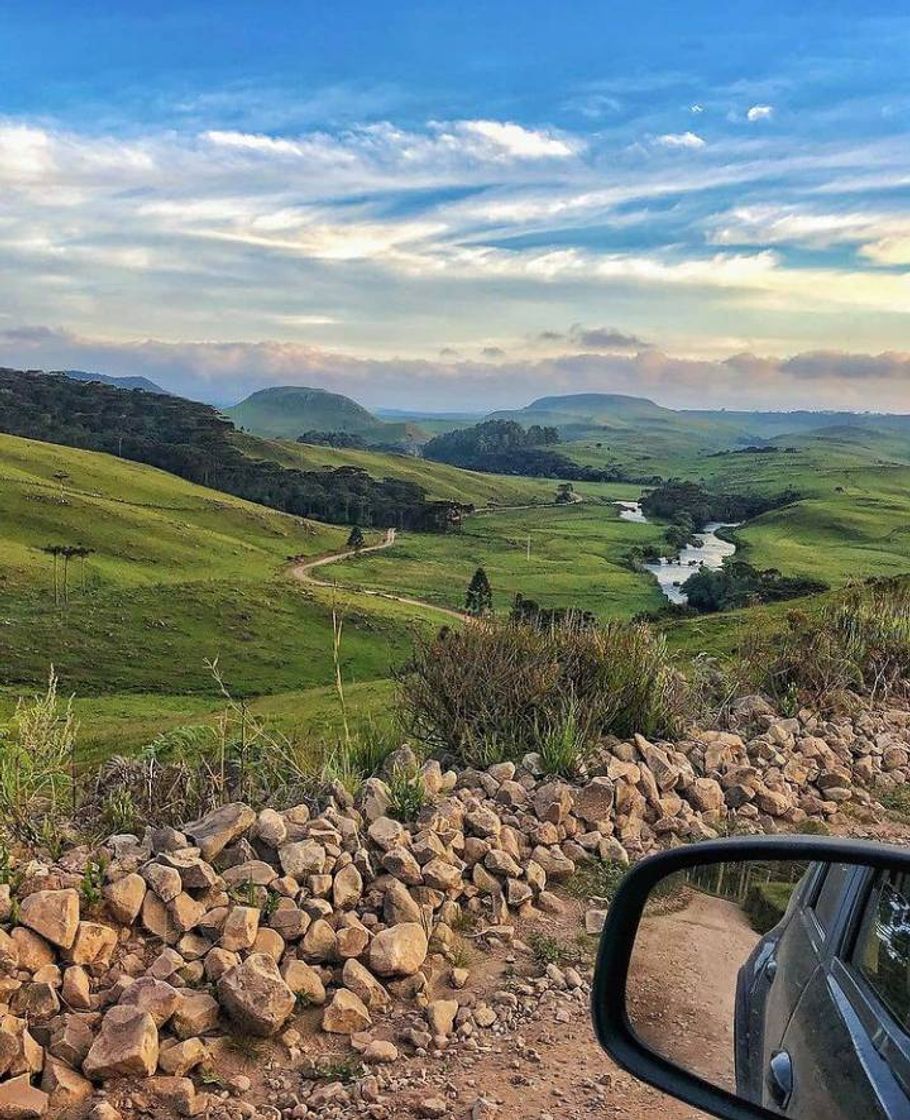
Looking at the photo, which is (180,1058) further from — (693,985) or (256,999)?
(693,985)

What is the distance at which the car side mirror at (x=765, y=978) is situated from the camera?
1.99 metres

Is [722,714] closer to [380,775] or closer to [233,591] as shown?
[380,775]

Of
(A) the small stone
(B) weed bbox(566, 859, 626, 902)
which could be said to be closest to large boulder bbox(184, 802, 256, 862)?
(A) the small stone

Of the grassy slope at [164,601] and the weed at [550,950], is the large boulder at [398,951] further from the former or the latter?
the grassy slope at [164,601]

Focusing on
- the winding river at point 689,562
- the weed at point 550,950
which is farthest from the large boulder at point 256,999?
the winding river at point 689,562

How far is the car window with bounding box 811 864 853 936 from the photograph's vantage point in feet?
7.51

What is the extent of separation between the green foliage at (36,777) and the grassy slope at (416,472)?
152m

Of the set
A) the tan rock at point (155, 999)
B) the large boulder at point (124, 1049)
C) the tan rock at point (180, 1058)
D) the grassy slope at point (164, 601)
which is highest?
the tan rock at point (155, 999)

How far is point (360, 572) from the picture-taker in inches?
3900

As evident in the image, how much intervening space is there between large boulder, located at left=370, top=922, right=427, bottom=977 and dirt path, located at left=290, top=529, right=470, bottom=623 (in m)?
57.8

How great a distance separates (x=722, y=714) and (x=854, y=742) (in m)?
1.34

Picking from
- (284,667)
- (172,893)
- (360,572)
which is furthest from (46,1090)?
(360,572)

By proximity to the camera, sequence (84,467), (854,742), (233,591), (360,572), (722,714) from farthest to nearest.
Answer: (84,467), (360,572), (233,591), (722,714), (854,742)

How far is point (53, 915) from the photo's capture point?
4859 mm
